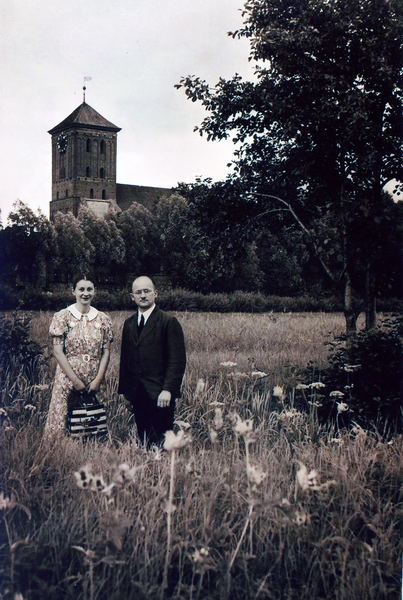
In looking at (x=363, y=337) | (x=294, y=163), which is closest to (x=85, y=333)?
(x=363, y=337)

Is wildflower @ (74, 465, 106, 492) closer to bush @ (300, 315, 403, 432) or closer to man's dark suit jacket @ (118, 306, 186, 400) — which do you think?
man's dark suit jacket @ (118, 306, 186, 400)

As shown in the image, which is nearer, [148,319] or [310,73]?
[148,319]

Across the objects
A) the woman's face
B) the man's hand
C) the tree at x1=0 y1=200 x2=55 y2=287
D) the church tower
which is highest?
the church tower

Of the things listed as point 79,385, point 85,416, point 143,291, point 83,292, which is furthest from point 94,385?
point 143,291

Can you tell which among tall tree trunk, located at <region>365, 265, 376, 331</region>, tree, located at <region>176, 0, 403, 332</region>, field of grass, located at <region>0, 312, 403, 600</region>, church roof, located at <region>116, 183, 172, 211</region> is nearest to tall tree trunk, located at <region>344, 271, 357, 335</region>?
tree, located at <region>176, 0, 403, 332</region>

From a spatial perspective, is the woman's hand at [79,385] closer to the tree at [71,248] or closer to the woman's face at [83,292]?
the woman's face at [83,292]

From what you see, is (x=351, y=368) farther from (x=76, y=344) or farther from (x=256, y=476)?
(x=256, y=476)

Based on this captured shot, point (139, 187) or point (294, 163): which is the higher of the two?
point (294, 163)

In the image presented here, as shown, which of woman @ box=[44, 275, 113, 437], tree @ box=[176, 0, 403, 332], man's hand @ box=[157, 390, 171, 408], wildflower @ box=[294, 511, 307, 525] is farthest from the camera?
tree @ box=[176, 0, 403, 332]

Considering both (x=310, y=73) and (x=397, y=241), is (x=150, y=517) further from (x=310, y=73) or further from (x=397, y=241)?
(x=310, y=73)
